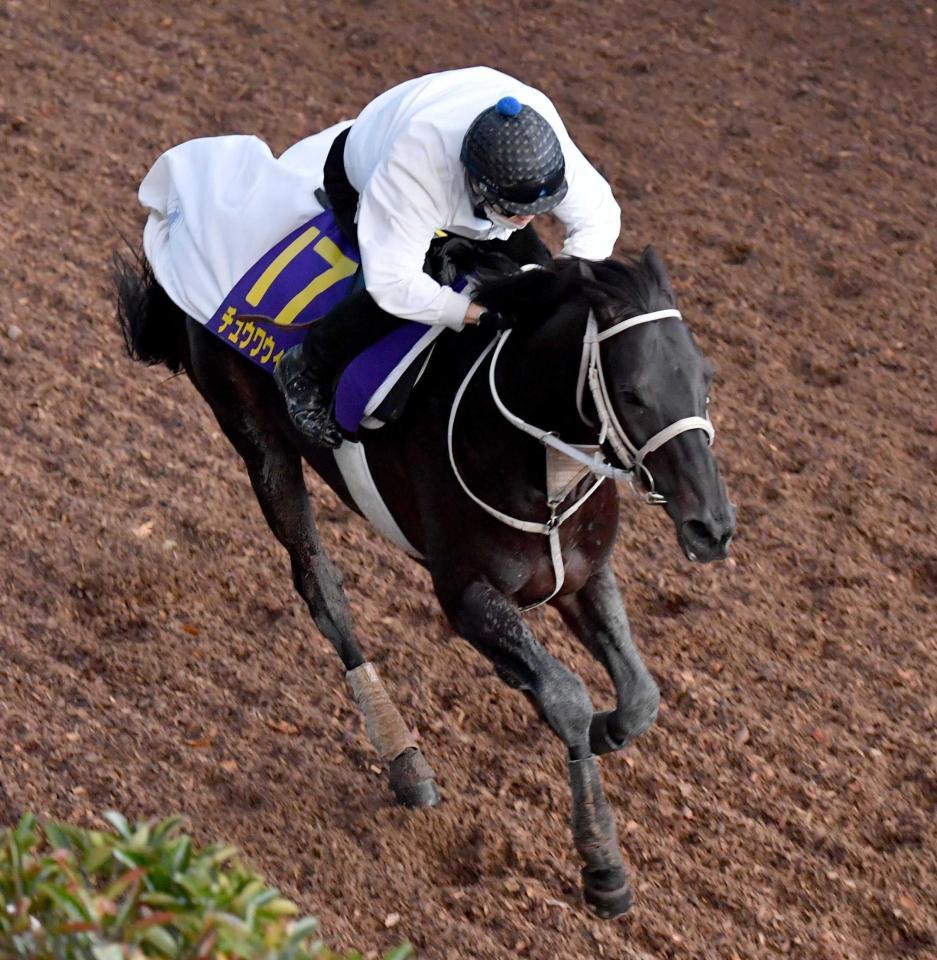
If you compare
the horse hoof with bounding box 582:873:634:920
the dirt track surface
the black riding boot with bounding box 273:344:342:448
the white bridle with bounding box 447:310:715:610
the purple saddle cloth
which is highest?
the white bridle with bounding box 447:310:715:610

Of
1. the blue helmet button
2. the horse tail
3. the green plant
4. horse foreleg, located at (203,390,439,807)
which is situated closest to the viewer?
the green plant

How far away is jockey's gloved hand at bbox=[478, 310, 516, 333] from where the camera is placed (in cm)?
354

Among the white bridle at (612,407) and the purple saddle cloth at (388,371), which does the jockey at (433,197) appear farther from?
the white bridle at (612,407)

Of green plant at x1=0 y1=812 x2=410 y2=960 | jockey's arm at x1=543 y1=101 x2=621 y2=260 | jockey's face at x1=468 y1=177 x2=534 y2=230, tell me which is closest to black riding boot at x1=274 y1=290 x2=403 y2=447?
Answer: jockey's face at x1=468 y1=177 x2=534 y2=230

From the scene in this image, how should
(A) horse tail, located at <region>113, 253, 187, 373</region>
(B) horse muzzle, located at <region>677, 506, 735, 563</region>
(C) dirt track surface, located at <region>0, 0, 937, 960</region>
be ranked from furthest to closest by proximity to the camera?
(A) horse tail, located at <region>113, 253, 187, 373</region>
(C) dirt track surface, located at <region>0, 0, 937, 960</region>
(B) horse muzzle, located at <region>677, 506, 735, 563</region>

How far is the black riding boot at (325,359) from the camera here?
3848 mm

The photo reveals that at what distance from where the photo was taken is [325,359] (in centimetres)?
393

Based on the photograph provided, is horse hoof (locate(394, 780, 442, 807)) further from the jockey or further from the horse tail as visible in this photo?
the horse tail

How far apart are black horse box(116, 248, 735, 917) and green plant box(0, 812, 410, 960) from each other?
4.71 feet

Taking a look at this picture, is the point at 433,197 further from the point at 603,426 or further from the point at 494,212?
the point at 603,426

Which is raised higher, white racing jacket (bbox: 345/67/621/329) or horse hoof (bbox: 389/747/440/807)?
white racing jacket (bbox: 345/67/621/329)

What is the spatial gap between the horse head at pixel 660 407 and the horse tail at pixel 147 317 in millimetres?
2144

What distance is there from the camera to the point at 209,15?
998 cm

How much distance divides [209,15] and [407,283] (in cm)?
724
